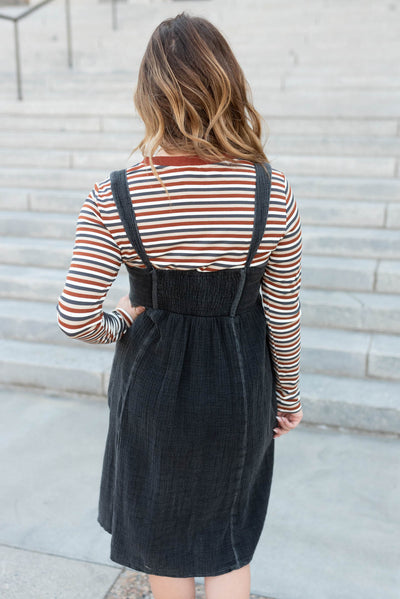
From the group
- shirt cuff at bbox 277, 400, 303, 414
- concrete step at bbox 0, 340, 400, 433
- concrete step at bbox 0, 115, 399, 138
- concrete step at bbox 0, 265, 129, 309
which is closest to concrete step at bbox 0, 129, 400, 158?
concrete step at bbox 0, 115, 399, 138

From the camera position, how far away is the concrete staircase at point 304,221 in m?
3.52

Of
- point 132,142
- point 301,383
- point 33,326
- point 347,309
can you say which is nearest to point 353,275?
point 347,309

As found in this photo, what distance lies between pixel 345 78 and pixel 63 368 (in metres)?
4.30

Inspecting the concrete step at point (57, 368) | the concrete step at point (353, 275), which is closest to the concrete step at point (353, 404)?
the concrete step at point (353, 275)

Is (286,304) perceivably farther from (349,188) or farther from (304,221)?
(349,188)

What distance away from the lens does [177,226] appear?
1.33 metres

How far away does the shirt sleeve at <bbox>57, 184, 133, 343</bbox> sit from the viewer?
1357 millimetres

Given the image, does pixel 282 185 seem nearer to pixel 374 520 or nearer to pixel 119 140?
pixel 374 520

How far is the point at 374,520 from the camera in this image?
2525 millimetres

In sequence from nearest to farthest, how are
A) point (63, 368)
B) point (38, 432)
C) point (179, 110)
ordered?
1. point (179, 110)
2. point (38, 432)
3. point (63, 368)

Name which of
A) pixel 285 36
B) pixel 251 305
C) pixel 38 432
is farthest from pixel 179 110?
pixel 285 36

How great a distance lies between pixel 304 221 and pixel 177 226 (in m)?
3.26

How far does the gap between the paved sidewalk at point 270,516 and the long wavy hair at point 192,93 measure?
1.60 m

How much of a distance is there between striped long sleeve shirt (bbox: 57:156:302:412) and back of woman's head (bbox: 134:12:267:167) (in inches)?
1.7
